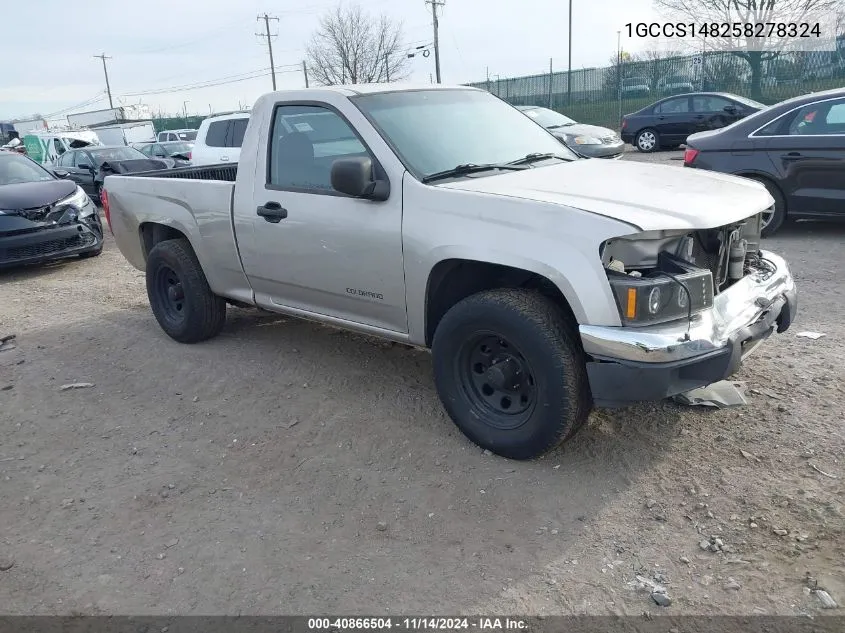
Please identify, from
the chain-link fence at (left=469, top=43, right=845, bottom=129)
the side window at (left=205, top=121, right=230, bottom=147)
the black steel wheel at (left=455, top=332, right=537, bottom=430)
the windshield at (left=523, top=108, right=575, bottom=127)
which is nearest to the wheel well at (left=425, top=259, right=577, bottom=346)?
the black steel wheel at (left=455, top=332, right=537, bottom=430)

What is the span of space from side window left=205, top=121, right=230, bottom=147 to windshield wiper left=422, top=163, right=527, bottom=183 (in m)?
11.0

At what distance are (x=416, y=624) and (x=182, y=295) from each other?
3884 mm

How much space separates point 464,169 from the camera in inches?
156

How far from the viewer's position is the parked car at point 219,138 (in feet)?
45.4

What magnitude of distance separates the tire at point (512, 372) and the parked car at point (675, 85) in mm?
26656

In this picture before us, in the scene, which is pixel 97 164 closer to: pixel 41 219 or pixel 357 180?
pixel 41 219

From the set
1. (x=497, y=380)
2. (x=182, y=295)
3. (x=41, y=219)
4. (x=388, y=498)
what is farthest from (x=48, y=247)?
(x=497, y=380)

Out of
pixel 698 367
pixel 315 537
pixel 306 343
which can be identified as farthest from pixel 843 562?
pixel 306 343

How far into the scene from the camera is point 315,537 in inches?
124

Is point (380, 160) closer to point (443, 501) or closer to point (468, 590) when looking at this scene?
point (443, 501)

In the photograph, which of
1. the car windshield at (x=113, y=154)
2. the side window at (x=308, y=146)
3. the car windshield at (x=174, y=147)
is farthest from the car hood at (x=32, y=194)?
the car windshield at (x=174, y=147)

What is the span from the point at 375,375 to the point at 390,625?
2.40 meters

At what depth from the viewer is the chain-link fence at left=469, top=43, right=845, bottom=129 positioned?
2373 cm

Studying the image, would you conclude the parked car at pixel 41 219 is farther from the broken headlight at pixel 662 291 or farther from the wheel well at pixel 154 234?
the broken headlight at pixel 662 291
